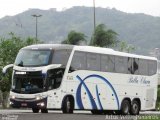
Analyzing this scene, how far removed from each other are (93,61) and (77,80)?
6.05 feet

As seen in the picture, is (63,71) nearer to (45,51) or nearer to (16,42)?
(45,51)

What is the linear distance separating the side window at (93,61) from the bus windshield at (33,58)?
2974mm

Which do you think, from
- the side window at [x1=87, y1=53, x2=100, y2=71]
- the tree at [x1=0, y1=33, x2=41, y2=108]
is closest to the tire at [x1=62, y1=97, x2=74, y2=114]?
the side window at [x1=87, y1=53, x2=100, y2=71]

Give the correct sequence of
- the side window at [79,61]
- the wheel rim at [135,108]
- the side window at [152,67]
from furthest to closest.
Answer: the side window at [152,67], the wheel rim at [135,108], the side window at [79,61]

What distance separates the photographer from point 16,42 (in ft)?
213

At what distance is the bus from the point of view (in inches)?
1166

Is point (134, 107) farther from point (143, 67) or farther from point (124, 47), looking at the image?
point (124, 47)

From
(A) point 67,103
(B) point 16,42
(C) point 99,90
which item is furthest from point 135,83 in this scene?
(B) point 16,42

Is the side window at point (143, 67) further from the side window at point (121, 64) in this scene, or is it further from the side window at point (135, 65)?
the side window at point (121, 64)

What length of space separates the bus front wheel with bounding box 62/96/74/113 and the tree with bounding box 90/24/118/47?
140 feet

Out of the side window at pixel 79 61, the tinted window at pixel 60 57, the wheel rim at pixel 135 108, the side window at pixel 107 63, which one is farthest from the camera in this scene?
the wheel rim at pixel 135 108

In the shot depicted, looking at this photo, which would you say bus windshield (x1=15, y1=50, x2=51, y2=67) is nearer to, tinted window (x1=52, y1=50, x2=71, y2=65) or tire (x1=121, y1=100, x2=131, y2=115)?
tinted window (x1=52, y1=50, x2=71, y2=65)

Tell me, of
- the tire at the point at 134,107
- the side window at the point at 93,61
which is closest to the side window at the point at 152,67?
the tire at the point at 134,107

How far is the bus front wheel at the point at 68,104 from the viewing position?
30328 mm
